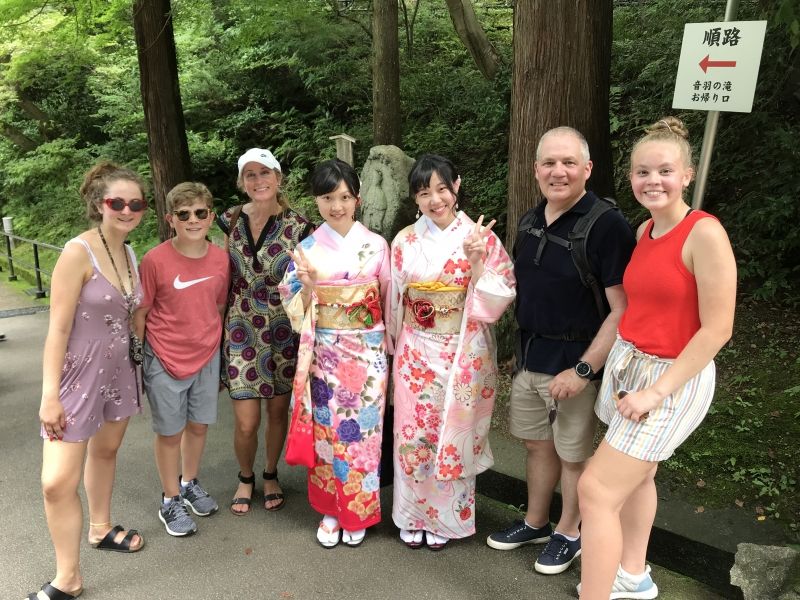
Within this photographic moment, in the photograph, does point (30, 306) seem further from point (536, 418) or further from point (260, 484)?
point (536, 418)

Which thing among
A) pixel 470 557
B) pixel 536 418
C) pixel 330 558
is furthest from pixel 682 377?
pixel 330 558

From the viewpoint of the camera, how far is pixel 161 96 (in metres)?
6.90

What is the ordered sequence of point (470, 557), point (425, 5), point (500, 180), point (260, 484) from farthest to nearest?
point (425, 5), point (500, 180), point (260, 484), point (470, 557)

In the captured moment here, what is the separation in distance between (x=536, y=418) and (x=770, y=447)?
172cm

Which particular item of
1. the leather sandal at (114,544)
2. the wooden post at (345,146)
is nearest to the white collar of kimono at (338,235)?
the wooden post at (345,146)

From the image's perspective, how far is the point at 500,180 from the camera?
786 centimetres

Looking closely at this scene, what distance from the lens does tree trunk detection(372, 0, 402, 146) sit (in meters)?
8.63

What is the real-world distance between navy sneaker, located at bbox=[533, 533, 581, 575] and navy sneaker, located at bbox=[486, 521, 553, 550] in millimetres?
163

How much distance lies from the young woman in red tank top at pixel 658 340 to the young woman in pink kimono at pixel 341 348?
1151 millimetres

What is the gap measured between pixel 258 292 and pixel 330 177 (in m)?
0.78

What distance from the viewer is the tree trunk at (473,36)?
9.69m

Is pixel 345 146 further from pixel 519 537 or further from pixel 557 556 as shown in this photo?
pixel 557 556

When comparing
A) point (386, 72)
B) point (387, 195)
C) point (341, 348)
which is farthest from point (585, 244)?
point (386, 72)

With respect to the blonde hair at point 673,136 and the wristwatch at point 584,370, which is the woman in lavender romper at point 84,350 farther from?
the blonde hair at point 673,136
